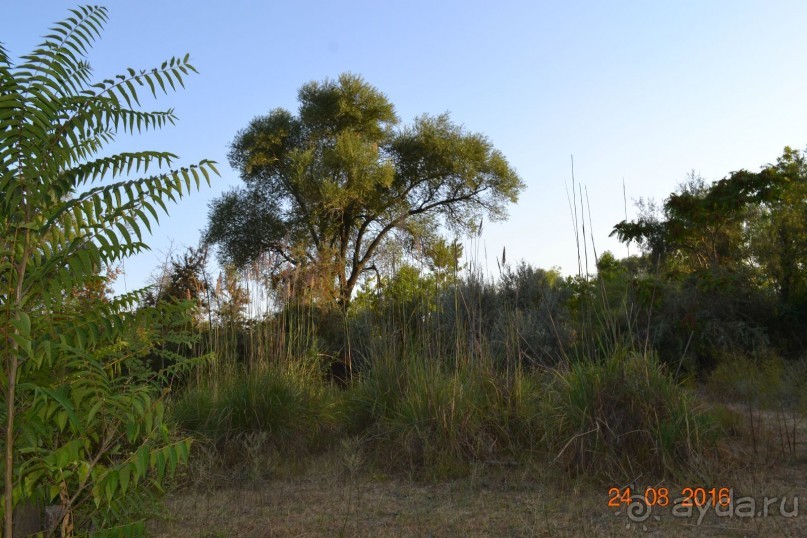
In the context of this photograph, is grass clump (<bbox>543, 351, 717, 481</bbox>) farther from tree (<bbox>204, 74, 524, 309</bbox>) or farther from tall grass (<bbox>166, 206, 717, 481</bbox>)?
tree (<bbox>204, 74, 524, 309</bbox>)

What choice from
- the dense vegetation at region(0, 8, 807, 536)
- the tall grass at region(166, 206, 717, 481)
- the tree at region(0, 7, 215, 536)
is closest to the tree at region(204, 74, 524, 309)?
the dense vegetation at region(0, 8, 807, 536)

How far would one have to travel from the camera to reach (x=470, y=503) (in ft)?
13.6

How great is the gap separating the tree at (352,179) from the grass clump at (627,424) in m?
15.7

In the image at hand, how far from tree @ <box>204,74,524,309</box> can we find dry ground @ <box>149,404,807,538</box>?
1549cm

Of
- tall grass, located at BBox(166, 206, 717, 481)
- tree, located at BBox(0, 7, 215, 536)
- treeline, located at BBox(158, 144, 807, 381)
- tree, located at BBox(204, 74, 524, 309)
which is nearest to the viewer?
tree, located at BBox(0, 7, 215, 536)

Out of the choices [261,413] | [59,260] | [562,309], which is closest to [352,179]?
[562,309]

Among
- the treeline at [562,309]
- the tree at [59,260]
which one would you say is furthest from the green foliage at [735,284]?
the tree at [59,260]

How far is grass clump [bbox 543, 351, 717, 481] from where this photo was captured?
4.23 m

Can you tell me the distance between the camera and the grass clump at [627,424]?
4.23 metres

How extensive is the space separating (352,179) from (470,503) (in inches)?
658

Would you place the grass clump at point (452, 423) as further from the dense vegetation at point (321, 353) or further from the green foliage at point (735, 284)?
the green foliage at point (735, 284)

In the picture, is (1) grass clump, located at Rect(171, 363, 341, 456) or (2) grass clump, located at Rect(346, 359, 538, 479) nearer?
(2) grass clump, located at Rect(346, 359, 538, 479)

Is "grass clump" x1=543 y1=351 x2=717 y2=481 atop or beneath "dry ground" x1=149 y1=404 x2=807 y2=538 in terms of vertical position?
atop

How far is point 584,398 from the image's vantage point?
4.48m
